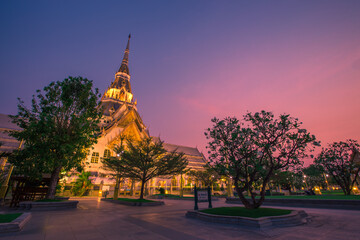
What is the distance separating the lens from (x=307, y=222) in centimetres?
845

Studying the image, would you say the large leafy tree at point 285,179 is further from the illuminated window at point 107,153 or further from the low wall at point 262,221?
the illuminated window at point 107,153

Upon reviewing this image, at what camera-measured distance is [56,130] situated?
15.8m

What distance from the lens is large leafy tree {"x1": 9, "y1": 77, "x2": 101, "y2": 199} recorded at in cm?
1455

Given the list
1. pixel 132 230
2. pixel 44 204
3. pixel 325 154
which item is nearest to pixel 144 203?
pixel 44 204

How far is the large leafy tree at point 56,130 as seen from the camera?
14.5 m

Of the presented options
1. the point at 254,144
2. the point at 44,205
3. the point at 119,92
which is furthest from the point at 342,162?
the point at 119,92

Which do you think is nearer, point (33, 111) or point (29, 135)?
point (29, 135)

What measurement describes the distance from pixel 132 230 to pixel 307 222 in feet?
27.8

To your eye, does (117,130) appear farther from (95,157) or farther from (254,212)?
(254,212)

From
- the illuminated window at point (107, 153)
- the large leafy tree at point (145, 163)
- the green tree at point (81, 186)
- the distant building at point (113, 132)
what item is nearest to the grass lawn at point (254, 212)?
the large leafy tree at point (145, 163)

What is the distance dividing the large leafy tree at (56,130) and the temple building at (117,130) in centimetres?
263

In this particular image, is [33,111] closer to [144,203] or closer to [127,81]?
[144,203]

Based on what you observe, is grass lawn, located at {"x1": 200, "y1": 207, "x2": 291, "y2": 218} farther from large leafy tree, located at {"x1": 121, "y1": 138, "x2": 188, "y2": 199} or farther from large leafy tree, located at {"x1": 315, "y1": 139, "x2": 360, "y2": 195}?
large leafy tree, located at {"x1": 315, "y1": 139, "x2": 360, "y2": 195}

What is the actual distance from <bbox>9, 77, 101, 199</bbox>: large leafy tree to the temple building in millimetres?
2629
